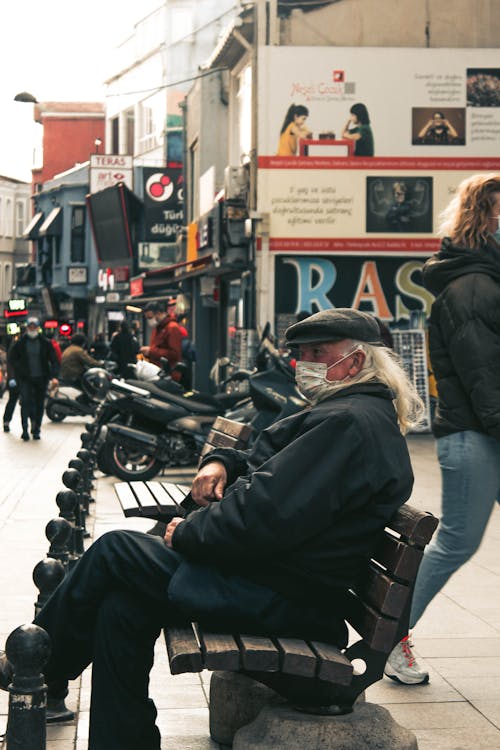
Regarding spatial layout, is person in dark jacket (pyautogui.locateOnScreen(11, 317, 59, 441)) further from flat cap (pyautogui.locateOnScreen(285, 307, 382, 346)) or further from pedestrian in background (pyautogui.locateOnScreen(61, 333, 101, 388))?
flat cap (pyautogui.locateOnScreen(285, 307, 382, 346))

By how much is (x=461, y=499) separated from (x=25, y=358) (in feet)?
53.8

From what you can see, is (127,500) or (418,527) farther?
(127,500)

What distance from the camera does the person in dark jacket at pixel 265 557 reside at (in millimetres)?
3756

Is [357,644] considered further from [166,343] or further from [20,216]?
[20,216]

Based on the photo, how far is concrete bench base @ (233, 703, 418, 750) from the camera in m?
3.82

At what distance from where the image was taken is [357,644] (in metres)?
3.90

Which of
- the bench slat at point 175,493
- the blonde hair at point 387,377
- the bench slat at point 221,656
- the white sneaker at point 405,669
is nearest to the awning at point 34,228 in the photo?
the bench slat at point 175,493

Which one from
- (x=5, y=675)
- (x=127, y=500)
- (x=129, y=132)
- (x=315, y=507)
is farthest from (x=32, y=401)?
(x=129, y=132)

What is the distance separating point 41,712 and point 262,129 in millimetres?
17739

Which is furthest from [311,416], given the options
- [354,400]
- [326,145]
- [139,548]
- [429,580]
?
[326,145]

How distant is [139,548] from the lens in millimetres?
4004

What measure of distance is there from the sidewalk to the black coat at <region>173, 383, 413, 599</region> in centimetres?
104

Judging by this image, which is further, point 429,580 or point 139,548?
point 429,580

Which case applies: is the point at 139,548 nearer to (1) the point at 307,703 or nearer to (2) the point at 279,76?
(1) the point at 307,703
